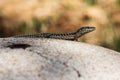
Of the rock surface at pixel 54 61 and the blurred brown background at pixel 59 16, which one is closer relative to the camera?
the rock surface at pixel 54 61

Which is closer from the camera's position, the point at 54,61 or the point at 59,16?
the point at 54,61

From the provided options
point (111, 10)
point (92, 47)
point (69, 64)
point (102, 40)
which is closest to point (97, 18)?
point (111, 10)

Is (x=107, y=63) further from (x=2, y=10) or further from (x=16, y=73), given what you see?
(x=2, y=10)

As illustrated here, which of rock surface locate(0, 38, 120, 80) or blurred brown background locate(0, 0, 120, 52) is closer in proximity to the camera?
rock surface locate(0, 38, 120, 80)
